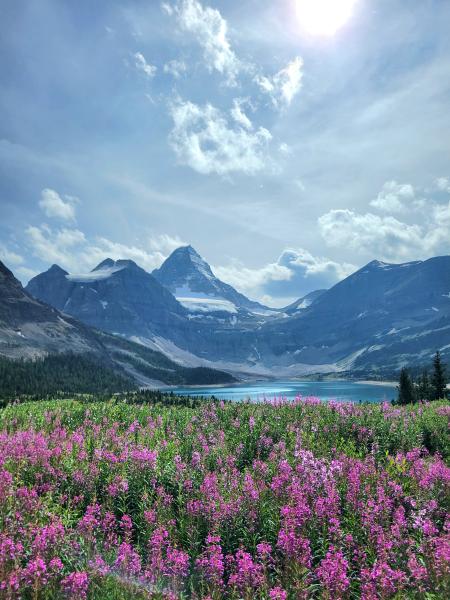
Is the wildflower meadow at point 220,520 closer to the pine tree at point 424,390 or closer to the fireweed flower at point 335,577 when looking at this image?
the fireweed flower at point 335,577

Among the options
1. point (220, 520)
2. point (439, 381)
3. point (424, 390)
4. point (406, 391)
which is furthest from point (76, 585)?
point (424, 390)

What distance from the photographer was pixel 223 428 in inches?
723

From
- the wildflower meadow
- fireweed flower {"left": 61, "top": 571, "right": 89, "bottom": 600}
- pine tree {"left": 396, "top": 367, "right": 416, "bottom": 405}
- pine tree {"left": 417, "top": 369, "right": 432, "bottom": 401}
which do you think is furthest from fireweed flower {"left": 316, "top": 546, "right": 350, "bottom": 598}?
pine tree {"left": 417, "top": 369, "right": 432, "bottom": 401}

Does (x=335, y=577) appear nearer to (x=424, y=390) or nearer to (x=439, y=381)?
(x=439, y=381)

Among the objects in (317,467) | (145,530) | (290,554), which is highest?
(317,467)

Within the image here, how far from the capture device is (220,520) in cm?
866

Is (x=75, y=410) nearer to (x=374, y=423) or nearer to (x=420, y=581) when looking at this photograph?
(x=374, y=423)

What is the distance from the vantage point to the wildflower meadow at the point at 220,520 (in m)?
6.09

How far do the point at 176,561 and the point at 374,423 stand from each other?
1306cm

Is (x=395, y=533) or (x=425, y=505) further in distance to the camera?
(x=425, y=505)

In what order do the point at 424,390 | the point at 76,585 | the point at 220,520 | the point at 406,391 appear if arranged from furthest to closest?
the point at 424,390
the point at 406,391
the point at 220,520
the point at 76,585

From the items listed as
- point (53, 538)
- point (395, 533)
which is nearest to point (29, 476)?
point (53, 538)

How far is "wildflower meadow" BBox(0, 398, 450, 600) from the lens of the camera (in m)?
6.09

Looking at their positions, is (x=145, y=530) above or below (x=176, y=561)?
below
